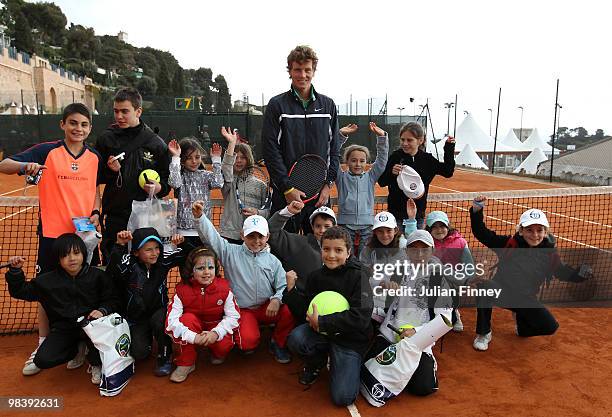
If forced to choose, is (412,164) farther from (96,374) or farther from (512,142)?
(512,142)

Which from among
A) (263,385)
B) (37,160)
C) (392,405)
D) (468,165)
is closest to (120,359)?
(263,385)

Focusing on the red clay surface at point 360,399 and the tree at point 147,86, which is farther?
the tree at point 147,86

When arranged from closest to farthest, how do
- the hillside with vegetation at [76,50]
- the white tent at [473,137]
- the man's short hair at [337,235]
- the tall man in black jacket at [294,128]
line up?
the man's short hair at [337,235] < the tall man in black jacket at [294,128] < the white tent at [473,137] < the hillside with vegetation at [76,50]

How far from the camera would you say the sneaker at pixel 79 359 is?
3.26 metres

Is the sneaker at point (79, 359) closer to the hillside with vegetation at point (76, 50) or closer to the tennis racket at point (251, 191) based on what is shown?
the tennis racket at point (251, 191)

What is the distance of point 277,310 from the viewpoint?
3252mm

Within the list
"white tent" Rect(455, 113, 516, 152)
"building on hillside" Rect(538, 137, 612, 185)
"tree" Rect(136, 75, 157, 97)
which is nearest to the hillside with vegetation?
"tree" Rect(136, 75, 157, 97)

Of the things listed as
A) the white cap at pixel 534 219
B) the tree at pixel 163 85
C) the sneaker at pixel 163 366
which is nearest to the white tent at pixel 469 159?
the white cap at pixel 534 219

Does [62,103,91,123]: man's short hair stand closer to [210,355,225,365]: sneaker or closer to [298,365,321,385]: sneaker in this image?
[210,355,225,365]: sneaker

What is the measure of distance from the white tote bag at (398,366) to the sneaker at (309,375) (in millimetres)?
340

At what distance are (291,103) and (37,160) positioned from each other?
1.80 meters

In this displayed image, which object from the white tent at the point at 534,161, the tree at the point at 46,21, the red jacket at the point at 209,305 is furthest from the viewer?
the tree at the point at 46,21

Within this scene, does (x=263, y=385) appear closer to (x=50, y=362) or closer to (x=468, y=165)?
(x=50, y=362)

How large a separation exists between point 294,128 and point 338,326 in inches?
59.0
